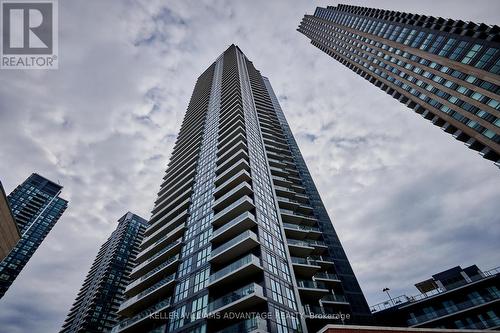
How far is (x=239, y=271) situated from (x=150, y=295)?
14.0m

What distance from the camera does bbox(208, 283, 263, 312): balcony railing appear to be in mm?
22998

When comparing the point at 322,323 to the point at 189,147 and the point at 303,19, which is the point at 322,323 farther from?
the point at 303,19

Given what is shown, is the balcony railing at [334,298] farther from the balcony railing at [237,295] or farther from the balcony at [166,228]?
the balcony at [166,228]

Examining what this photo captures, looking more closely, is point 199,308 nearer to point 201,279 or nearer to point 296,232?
point 201,279

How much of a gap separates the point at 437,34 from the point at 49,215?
157 metres

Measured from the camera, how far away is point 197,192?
4297cm

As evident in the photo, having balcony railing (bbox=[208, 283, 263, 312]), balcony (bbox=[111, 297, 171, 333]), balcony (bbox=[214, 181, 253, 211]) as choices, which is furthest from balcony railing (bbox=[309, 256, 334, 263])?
balcony (bbox=[111, 297, 171, 333])

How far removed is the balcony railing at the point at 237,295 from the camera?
75.5ft

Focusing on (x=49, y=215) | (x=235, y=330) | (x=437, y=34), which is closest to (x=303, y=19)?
(x=437, y=34)

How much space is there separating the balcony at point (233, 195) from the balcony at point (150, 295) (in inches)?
412

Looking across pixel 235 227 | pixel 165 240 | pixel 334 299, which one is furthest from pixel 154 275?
pixel 334 299

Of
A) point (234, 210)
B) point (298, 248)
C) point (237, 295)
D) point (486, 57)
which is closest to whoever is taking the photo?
point (237, 295)

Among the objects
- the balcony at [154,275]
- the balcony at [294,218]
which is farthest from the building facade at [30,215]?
the balcony at [294,218]

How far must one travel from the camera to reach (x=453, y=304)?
38.9 metres
